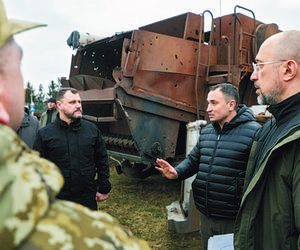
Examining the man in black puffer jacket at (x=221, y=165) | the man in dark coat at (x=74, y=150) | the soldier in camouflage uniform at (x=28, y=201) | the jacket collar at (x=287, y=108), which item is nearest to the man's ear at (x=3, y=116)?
the soldier in camouflage uniform at (x=28, y=201)

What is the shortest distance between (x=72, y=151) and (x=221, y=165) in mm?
1350

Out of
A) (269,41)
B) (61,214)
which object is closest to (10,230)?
(61,214)

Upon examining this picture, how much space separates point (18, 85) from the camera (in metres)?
0.65

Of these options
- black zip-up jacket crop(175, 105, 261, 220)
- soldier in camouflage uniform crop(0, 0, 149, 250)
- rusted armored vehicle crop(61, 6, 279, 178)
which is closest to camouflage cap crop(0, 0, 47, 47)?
soldier in camouflage uniform crop(0, 0, 149, 250)

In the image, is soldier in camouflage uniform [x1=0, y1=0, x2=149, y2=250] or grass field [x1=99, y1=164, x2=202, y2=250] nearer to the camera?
soldier in camouflage uniform [x1=0, y1=0, x2=149, y2=250]

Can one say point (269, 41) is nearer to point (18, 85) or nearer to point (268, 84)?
point (268, 84)

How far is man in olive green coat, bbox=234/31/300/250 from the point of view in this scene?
1243 millimetres

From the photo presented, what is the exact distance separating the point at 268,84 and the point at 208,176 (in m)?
1.01

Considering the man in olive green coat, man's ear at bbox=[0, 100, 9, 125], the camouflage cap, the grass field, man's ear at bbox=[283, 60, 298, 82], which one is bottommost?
the grass field

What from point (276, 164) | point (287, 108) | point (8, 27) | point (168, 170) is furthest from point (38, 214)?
point (168, 170)

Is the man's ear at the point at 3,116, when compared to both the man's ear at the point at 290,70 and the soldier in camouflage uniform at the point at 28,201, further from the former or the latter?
the man's ear at the point at 290,70

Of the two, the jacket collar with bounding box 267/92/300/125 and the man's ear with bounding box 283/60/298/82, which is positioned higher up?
the man's ear with bounding box 283/60/298/82

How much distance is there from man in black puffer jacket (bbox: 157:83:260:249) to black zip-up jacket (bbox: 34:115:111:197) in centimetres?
80

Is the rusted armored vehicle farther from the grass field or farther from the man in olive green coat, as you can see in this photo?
the man in olive green coat
